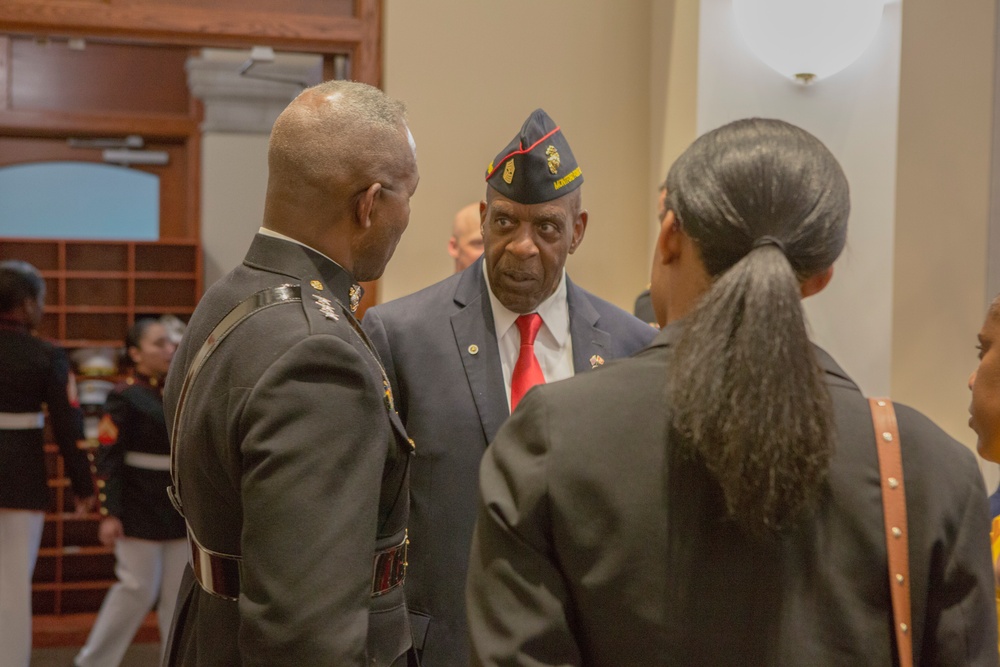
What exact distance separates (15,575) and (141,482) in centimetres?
57

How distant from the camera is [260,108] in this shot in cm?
651

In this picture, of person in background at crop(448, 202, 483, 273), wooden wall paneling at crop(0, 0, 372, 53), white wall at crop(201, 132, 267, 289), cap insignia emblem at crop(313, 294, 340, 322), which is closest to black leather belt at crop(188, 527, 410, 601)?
cap insignia emblem at crop(313, 294, 340, 322)

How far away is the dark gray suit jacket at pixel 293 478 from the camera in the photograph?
4.20ft

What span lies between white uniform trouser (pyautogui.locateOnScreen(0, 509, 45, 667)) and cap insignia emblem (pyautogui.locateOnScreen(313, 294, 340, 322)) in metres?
3.07

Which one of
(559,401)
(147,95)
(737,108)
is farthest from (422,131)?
(147,95)

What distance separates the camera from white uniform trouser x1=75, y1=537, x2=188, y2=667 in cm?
412

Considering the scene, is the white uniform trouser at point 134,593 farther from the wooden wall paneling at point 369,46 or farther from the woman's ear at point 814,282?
the woman's ear at point 814,282

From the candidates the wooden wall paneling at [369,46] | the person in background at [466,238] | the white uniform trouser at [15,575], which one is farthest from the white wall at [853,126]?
the white uniform trouser at [15,575]

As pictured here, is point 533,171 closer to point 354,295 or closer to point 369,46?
point 354,295

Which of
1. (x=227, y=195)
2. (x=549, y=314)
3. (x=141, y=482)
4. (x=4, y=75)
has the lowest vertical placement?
(x=141, y=482)

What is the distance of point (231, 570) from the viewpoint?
1421 mm

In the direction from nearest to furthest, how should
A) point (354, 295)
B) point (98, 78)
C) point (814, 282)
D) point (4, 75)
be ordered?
1. point (814, 282)
2. point (354, 295)
3. point (4, 75)
4. point (98, 78)

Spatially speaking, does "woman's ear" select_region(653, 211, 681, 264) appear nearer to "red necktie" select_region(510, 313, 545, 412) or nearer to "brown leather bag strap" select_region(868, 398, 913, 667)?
"brown leather bag strap" select_region(868, 398, 913, 667)

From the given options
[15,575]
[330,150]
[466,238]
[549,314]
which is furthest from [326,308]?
[15,575]
